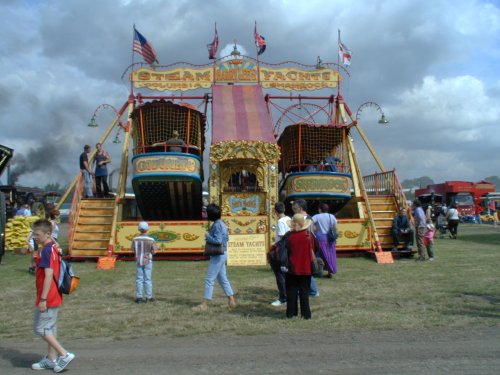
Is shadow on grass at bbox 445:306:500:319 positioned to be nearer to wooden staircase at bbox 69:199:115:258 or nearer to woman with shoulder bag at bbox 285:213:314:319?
woman with shoulder bag at bbox 285:213:314:319

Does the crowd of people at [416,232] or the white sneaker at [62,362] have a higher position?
the crowd of people at [416,232]

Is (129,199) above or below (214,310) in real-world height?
above

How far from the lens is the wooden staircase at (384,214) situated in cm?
1542

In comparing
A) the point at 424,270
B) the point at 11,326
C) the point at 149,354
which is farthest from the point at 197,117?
the point at 149,354

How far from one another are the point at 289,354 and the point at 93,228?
11.3 metres

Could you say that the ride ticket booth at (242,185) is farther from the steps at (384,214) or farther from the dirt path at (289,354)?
the dirt path at (289,354)

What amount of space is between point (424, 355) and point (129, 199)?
550 inches

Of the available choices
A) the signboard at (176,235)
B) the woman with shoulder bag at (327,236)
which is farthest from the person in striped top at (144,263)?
the signboard at (176,235)

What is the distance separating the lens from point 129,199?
17.5 m

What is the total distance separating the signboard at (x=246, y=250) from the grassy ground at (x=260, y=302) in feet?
2.33

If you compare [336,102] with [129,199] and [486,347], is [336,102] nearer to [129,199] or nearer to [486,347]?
[129,199]

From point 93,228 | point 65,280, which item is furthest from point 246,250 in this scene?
point 65,280

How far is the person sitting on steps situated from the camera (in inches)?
586

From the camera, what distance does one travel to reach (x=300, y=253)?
6855 mm
